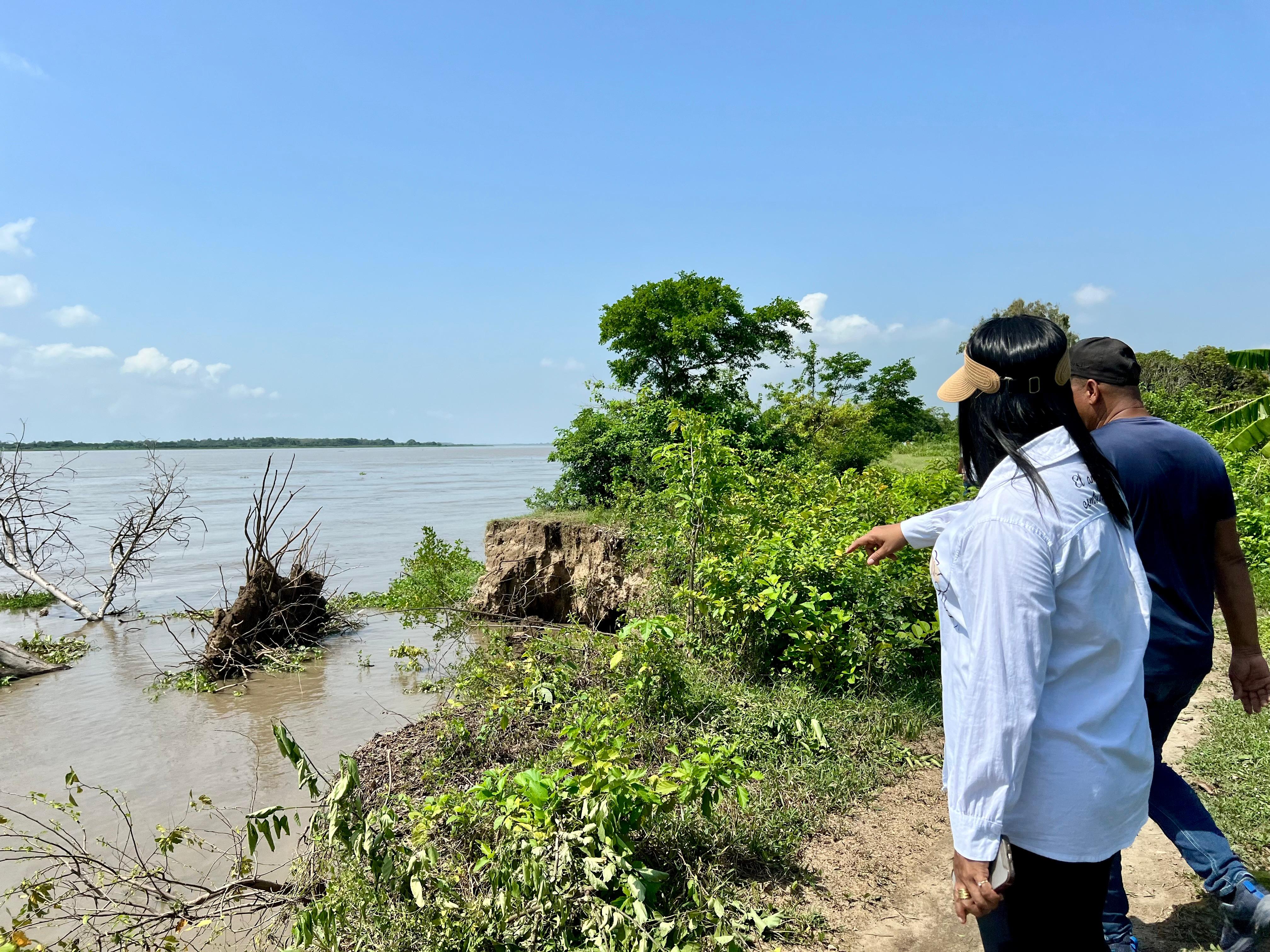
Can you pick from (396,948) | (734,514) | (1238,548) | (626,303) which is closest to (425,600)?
(734,514)

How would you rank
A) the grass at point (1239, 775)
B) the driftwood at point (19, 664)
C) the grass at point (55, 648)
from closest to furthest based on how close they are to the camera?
the grass at point (1239, 775), the driftwood at point (19, 664), the grass at point (55, 648)

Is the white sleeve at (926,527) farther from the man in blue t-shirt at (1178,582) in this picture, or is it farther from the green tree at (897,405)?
the green tree at (897,405)

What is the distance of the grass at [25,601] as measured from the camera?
15.9m

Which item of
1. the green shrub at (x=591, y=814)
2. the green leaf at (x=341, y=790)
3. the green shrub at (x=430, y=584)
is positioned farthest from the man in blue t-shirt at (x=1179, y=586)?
the green shrub at (x=430, y=584)

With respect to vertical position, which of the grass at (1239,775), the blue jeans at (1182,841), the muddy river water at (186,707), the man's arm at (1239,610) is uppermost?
the man's arm at (1239,610)

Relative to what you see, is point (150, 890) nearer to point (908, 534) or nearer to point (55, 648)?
point (908, 534)

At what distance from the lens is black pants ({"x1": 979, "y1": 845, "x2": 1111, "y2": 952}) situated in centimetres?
161

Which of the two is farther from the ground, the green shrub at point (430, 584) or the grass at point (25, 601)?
the green shrub at point (430, 584)

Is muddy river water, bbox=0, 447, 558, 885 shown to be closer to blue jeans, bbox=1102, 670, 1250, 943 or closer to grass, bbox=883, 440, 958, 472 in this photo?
blue jeans, bbox=1102, 670, 1250, 943

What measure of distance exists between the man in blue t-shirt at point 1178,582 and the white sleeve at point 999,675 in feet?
2.66

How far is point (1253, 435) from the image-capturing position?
1178 centimetres

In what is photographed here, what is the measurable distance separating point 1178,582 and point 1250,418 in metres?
13.8

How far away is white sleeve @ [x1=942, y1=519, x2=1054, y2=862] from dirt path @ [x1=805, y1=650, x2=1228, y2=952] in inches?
79.0

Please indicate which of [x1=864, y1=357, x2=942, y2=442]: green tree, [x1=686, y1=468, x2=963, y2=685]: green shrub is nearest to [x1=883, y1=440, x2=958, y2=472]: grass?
[x1=864, y1=357, x2=942, y2=442]: green tree
